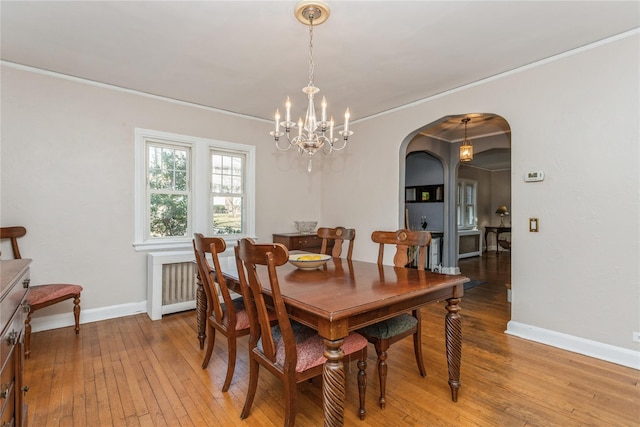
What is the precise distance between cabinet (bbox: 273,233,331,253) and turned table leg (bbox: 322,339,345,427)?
294 cm

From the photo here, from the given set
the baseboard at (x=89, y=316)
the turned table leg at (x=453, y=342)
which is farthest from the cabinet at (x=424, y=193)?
the baseboard at (x=89, y=316)

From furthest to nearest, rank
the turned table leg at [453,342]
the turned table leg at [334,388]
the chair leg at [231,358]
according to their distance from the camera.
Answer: the chair leg at [231,358], the turned table leg at [453,342], the turned table leg at [334,388]

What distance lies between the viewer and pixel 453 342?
6.26 ft

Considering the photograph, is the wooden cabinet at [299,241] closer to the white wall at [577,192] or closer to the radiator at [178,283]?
the radiator at [178,283]

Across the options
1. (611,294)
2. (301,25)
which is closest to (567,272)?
(611,294)

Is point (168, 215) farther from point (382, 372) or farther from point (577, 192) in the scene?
point (577, 192)

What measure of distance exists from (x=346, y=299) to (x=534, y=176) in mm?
2450

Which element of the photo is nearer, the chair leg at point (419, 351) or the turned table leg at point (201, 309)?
the chair leg at point (419, 351)

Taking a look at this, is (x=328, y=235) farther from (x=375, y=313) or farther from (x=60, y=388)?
(x=60, y=388)

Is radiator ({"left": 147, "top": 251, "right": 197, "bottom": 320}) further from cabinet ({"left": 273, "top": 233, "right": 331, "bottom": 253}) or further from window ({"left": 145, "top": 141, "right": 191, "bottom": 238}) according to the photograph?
cabinet ({"left": 273, "top": 233, "right": 331, "bottom": 253})

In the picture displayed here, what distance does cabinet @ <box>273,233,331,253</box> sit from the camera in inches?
171

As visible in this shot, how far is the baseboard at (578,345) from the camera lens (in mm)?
2381

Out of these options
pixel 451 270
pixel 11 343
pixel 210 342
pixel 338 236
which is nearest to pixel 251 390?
pixel 210 342

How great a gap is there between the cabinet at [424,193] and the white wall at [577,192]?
3.02 metres
